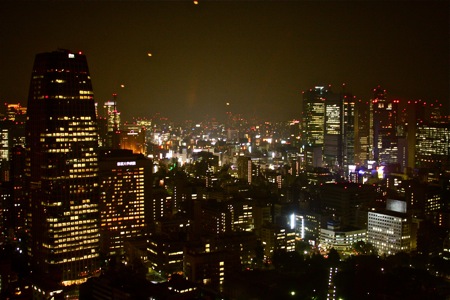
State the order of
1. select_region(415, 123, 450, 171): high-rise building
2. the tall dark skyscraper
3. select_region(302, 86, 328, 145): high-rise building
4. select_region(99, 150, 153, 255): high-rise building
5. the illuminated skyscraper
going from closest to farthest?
the tall dark skyscraper
select_region(99, 150, 153, 255): high-rise building
select_region(415, 123, 450, 171): high-rise building
the illuminated skyscraper
select_region(302, 86, 328, 145): high-rise building

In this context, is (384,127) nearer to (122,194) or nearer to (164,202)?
(164,202)

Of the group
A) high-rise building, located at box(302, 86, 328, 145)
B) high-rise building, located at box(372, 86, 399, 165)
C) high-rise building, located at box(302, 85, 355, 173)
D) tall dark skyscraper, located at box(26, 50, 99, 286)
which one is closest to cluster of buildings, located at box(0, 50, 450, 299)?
tall dark skyscraper, located at box(26, 50, 99, 286)

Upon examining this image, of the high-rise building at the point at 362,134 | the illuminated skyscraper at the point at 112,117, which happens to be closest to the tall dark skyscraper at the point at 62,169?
the illuminated skyscraper at the point at 112,117

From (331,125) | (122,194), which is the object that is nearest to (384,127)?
(331,125)

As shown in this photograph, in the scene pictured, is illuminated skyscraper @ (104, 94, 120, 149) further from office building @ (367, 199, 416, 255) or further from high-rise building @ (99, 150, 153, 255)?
office building @ (367, 199, 416, 255)

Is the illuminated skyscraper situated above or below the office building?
above

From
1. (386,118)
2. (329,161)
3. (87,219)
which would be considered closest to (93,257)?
(87,219)
